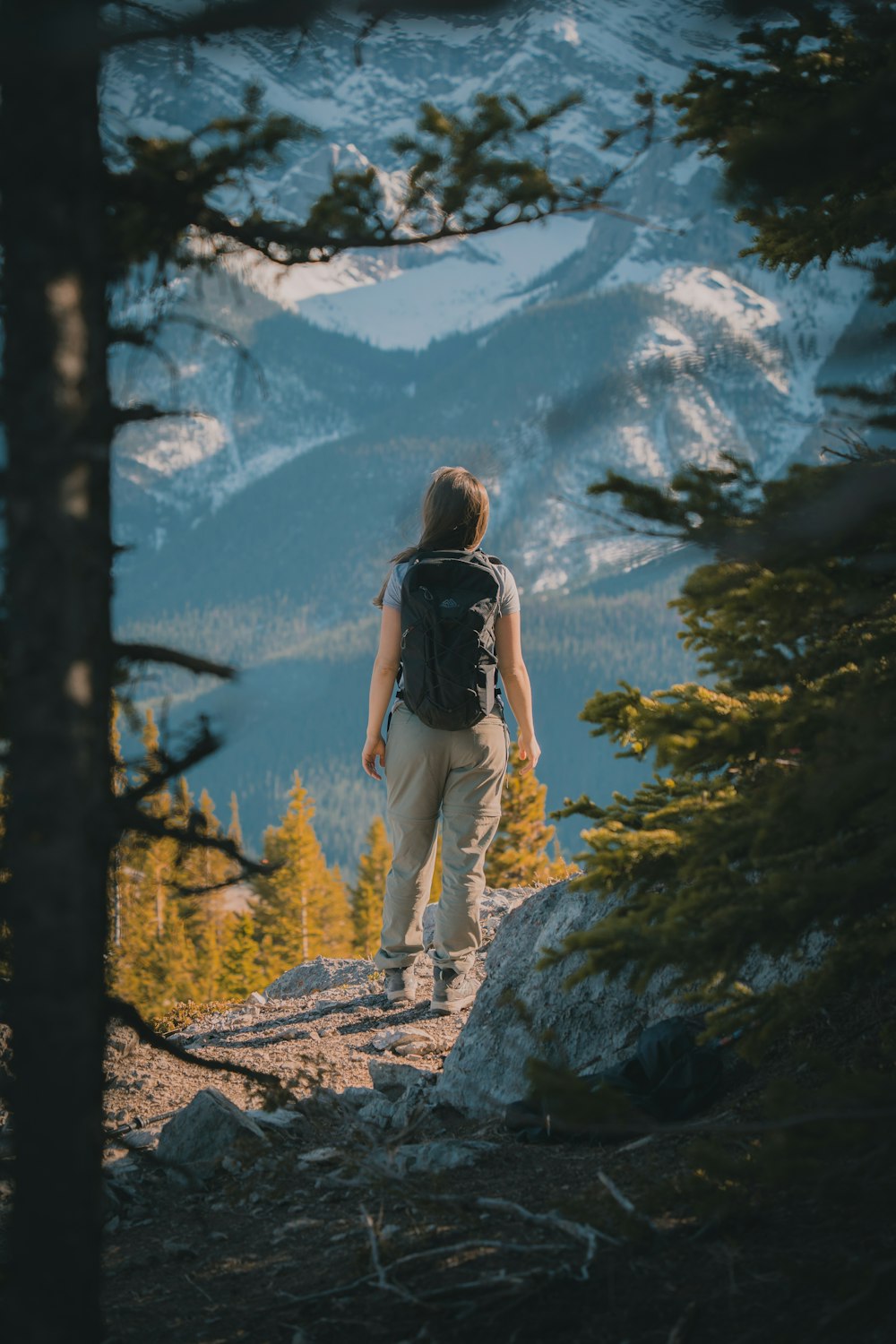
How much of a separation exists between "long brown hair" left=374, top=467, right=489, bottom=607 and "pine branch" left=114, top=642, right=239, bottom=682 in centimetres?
264

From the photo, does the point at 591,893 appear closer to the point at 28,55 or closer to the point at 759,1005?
the point at 759,1005

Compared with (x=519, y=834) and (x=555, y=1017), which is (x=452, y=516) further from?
(x=519, y=834)

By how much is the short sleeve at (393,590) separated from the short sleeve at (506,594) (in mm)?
548

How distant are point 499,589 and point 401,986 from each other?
2951 millimetres

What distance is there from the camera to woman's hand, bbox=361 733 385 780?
6.43m

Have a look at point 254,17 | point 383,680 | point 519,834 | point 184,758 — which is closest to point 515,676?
point 383,680

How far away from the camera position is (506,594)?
6031mm

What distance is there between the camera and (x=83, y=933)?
277 cm

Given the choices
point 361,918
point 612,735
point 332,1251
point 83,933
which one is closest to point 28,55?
point 83,933

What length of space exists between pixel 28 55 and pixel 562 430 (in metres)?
1.65

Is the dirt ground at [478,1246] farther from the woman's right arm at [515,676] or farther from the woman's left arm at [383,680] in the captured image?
the woman's right arm at [515,676]

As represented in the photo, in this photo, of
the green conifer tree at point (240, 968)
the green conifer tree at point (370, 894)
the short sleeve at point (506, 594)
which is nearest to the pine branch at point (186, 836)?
the short sleeve at point (506, 594)

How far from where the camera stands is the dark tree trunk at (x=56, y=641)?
2.66 metres

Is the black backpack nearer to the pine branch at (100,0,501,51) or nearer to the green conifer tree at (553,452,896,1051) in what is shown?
the green conifer tree at (553,452,896,1051)
